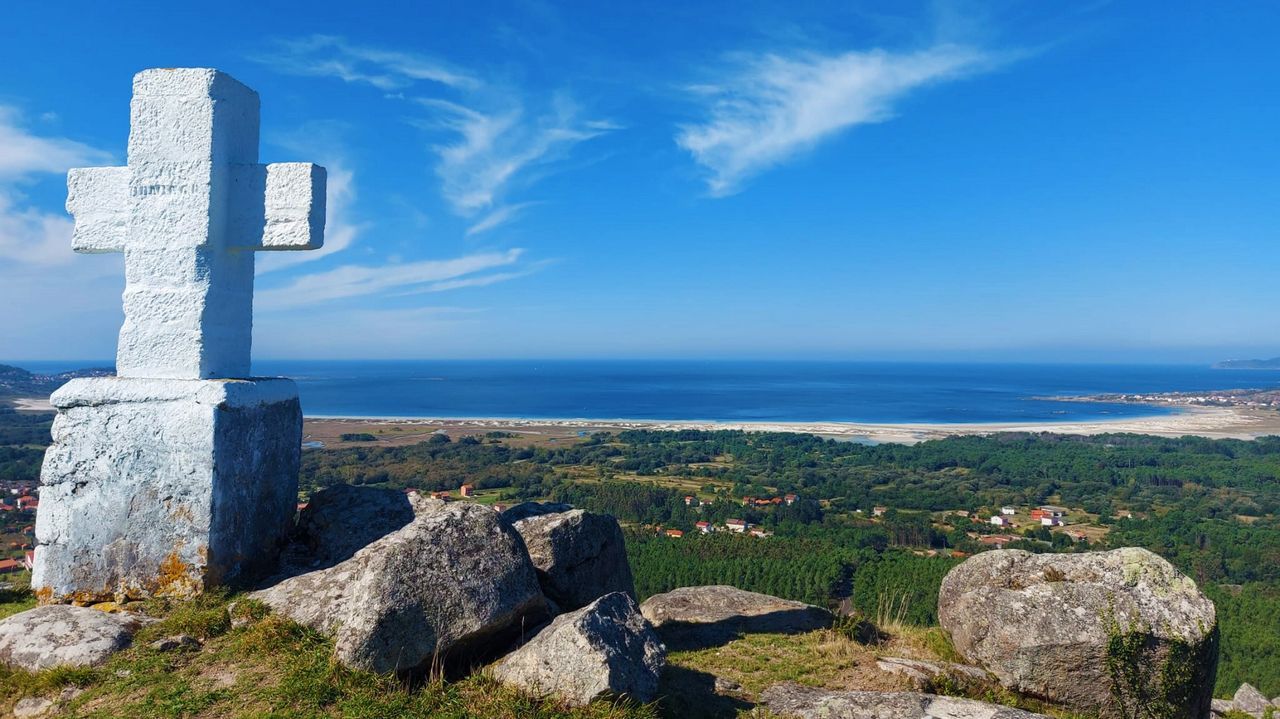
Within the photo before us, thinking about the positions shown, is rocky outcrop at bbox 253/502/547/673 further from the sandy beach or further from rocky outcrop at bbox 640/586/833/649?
the sandy beach

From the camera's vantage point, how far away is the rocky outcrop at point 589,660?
440 centimetres

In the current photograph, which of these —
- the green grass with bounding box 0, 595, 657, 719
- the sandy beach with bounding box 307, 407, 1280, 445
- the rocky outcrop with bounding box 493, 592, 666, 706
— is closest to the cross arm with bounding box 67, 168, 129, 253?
the green grass with bounding box 0, 595, 657, 719

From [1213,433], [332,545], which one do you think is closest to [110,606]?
[332,545]

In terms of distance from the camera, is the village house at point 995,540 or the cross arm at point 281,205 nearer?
the cross arm at point 281,205

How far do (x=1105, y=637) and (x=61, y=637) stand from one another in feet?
24.6

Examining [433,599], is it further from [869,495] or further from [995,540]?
[869,495]

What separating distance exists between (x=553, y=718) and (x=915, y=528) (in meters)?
44.5

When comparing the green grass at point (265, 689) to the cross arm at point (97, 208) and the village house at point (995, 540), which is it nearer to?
the cross arm at point (97, 208)

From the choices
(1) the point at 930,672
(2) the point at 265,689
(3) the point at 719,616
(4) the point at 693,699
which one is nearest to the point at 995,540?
(3) the point at 719,616

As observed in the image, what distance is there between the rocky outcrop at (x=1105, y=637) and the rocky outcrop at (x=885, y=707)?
3.29 feet

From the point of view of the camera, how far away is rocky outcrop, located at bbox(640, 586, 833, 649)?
7.23 meters

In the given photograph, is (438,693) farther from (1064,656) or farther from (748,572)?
(748,572)

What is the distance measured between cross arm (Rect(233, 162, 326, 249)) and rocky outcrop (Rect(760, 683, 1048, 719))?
538 centimetres

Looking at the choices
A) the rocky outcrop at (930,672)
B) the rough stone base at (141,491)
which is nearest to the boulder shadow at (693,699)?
the rocky outcrop at (930,672)
